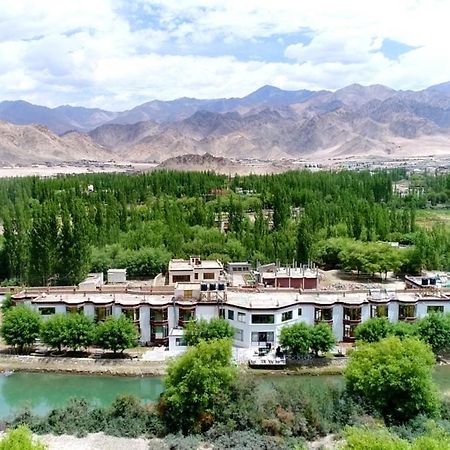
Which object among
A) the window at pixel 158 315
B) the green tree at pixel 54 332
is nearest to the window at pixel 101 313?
the green tree at pixel 54 332

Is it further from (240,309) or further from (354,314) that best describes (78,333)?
(354,314)

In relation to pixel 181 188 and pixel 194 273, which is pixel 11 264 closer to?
pixel 194 273

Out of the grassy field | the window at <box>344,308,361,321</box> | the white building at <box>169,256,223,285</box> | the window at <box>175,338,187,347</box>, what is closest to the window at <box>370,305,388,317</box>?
the window at <box>344,308,361,321</box>

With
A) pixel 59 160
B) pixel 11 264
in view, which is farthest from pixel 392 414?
pixel 59 160

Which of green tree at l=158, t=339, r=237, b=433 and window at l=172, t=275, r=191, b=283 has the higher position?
window at l=172, t=275, r=191, b=283

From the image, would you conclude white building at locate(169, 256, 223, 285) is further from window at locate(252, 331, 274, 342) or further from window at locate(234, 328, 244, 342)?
window at locate(252, 331, 274, 342)

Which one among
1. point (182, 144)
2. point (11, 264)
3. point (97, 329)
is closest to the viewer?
point (97, 329)
